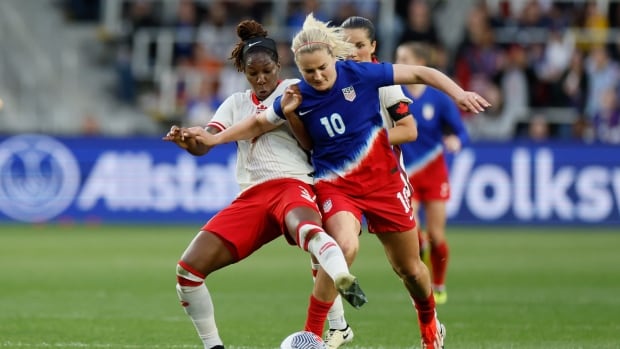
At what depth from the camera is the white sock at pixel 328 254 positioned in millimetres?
7371

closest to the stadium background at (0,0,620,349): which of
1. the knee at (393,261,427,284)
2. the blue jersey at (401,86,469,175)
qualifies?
the knee at (393,261,427,284)

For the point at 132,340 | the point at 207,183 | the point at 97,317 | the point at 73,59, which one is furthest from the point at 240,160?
the point at 73,59

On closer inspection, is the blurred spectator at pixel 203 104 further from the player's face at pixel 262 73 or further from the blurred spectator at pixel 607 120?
the player's face at pixel 262 73

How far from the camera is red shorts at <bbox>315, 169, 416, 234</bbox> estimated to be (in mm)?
8289

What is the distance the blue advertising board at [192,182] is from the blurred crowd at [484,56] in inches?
44.2

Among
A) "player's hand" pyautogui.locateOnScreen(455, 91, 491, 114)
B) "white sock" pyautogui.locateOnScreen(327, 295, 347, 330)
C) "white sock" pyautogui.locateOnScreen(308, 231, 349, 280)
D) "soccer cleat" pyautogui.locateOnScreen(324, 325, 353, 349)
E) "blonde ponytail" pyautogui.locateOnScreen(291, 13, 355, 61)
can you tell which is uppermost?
"blonde ponytail" pyautogui.locateOnScreen(291, 13, 355, 61)

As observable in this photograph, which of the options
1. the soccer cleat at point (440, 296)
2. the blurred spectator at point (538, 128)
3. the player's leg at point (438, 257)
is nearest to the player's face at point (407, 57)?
the player's leg at point (438, 257)

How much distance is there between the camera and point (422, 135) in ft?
42.3

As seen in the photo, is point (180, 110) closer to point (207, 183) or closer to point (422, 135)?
point (207, 183)

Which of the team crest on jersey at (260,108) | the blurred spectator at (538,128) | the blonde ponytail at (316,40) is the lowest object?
the blurred spectator at (538,128)

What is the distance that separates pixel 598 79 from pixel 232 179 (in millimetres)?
7495

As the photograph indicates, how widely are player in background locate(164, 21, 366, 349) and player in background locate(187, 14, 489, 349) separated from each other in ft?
0.61

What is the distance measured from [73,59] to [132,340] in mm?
19671

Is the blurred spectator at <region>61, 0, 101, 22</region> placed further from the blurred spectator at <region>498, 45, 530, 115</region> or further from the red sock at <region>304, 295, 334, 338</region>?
the red sock at <region>304, 295, 334, 338</region>
